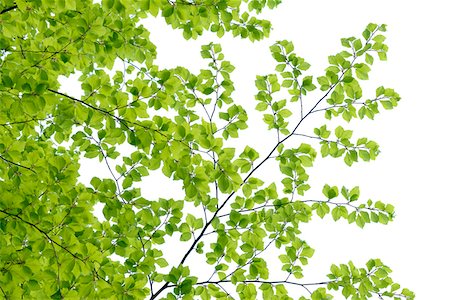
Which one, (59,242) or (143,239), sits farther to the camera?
(143,239)

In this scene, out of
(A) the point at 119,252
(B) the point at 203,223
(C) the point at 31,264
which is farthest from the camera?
(B) the point at 203,223

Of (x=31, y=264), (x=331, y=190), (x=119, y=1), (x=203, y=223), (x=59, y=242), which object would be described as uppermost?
(x=331, y=190)

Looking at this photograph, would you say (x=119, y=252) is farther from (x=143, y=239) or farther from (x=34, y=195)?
(x=34, y=195)

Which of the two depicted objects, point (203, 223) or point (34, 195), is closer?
point (34, 195)

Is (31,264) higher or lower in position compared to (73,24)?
lower

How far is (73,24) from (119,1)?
30cm

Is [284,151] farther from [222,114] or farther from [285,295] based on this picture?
[285,295]

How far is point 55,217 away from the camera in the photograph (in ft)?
7.87

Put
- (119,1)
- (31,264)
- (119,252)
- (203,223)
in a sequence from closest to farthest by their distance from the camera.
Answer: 1. (31,264)
2. (119,1)
3. (119,252)
4. (203,223)

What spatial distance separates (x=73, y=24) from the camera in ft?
8.19

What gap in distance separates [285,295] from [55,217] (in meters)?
1.56

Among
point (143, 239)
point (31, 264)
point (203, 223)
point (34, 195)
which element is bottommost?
point (31, 264)

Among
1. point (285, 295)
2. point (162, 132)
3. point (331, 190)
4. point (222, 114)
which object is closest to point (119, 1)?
point (162, 132)

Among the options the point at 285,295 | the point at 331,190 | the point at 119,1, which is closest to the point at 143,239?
the point at 285,295
